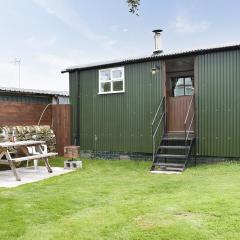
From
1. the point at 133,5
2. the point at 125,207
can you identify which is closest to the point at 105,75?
the point at 133,5

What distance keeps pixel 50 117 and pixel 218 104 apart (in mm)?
6958

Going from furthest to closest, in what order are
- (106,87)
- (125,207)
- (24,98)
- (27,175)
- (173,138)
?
1. (24,98)
2. (106,87)
3. (173,138)
4. (27,175)
5. (125,207)

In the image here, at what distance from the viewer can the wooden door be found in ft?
45.1

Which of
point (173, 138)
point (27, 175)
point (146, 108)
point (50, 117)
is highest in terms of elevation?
point (146, 108)

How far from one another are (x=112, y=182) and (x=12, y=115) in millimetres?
5995

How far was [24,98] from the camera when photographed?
1538cm

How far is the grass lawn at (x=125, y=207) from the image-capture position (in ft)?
18.4

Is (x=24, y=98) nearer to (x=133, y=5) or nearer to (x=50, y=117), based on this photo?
(x=50, y=117)

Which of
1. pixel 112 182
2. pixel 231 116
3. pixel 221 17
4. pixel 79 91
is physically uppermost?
pixel 221 17

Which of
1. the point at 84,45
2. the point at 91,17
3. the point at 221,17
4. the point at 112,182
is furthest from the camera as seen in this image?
the point at 84,45

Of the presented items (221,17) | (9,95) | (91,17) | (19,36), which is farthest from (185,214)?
(19,36)

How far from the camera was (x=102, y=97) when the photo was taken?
1527 cm

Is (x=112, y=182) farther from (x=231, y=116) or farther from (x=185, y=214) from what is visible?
(x=231, y=116)

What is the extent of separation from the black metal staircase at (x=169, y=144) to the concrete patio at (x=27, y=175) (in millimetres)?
2959
